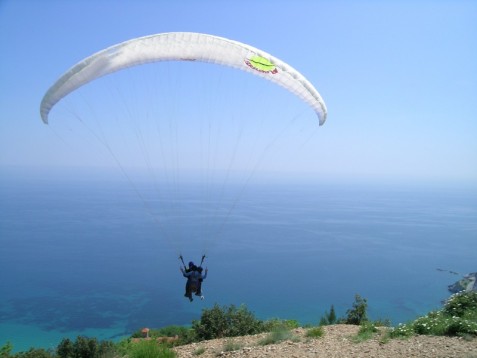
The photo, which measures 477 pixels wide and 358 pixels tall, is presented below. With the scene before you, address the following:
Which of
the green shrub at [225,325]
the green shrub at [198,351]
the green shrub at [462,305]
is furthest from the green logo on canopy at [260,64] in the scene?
the green shrub at [225,325]

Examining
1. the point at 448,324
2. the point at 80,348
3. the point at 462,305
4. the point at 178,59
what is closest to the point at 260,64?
the point at 178,59

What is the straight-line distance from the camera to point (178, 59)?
8016 millimetres

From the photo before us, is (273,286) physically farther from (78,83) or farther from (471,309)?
(78,83)

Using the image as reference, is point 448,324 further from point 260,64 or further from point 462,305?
point 260,64

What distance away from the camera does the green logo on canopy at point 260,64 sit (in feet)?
26.4

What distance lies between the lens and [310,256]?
2950 inches

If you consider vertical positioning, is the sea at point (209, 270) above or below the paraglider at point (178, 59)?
below

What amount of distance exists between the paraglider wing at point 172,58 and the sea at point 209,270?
21441 millimetres

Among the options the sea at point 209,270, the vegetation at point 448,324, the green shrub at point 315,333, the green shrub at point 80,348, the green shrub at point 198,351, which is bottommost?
the sea at point 209,270

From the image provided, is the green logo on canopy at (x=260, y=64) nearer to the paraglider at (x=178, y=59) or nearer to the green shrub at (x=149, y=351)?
the paraglider at (x=178, y=59)

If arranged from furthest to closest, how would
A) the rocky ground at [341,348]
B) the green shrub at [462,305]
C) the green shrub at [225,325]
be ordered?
1. the green shrub at [225,325]
2. the green shrub at [462,305]
3. the rocky ground at [341,348]

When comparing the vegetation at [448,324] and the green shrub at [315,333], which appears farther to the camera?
the green shrub at [315,333]

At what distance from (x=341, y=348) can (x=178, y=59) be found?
7.45 metres

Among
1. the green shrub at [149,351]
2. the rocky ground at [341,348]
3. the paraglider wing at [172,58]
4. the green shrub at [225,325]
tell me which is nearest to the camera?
the rocky ground at [341,348]
